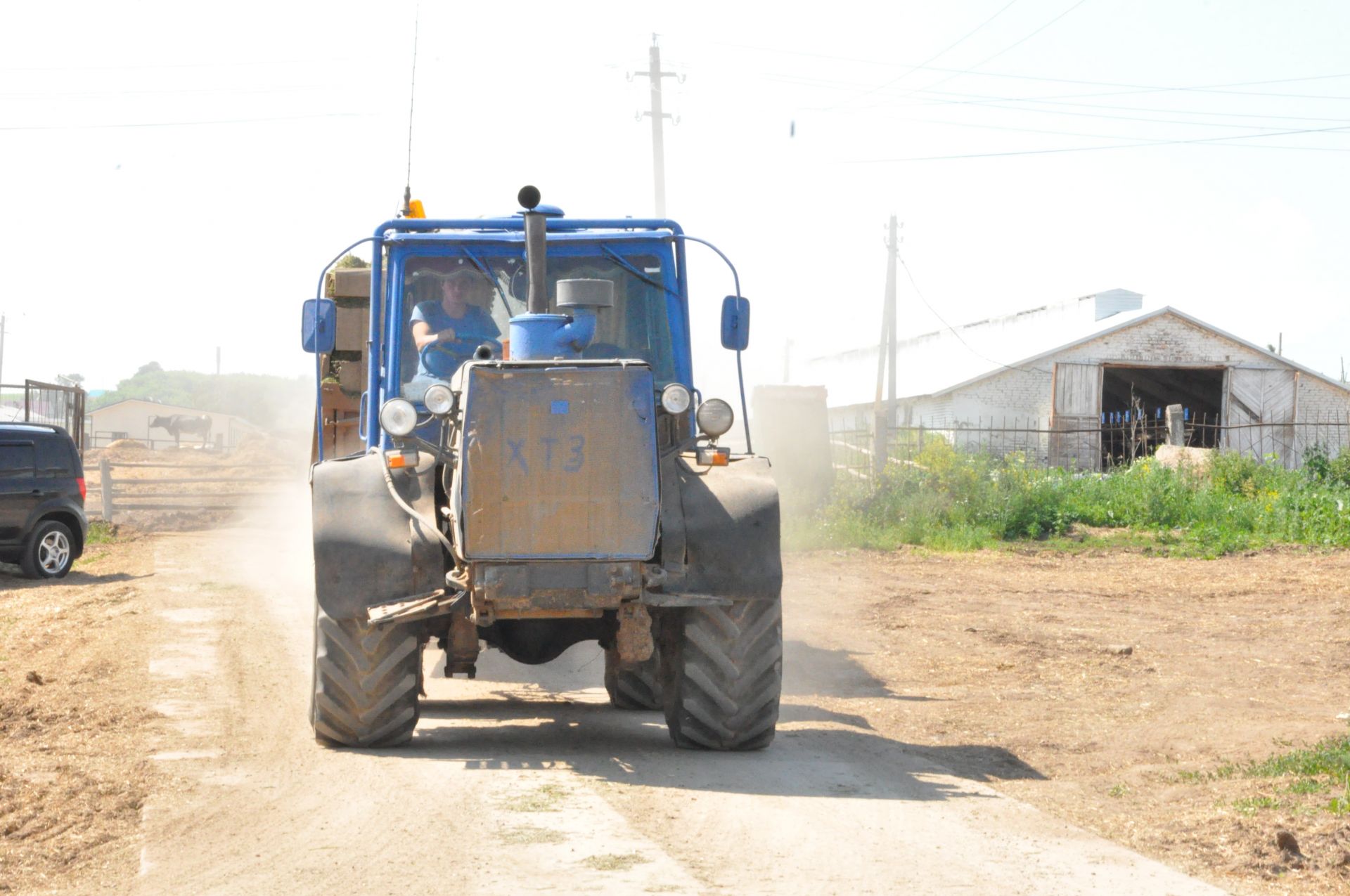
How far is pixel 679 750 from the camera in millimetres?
7668

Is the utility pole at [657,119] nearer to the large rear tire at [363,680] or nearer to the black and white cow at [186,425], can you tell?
the large rear tire at [363,680]

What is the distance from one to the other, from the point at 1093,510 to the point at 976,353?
24.9 metres

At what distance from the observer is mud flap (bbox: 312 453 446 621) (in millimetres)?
7078

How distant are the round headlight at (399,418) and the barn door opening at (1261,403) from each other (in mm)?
33367

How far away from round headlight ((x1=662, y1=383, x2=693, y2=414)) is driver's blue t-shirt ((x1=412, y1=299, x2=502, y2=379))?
168cm

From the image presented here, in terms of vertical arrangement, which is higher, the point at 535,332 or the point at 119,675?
the point at 535,332

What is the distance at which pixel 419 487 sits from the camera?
7.44m

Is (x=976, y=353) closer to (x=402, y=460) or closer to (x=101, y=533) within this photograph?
(x=101, y=533)

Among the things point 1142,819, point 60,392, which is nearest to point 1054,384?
point 60,392

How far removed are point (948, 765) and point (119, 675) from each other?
5.76 m

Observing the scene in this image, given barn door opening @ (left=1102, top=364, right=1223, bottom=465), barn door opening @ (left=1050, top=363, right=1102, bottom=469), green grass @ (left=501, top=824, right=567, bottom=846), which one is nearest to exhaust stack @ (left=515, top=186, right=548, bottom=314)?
green grass @ (left=501, top=824, right=567, bottom=846)

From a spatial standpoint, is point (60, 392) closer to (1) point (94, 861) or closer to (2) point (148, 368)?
(1) point (94, 861)

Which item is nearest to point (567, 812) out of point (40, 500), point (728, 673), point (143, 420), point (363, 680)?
point (728, 673)

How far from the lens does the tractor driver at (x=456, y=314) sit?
8.32 meters
